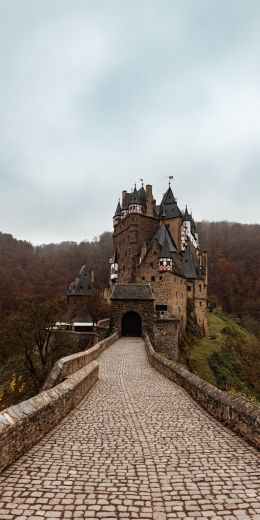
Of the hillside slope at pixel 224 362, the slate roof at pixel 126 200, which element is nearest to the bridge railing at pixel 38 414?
the hillside slope at pixel 224 362

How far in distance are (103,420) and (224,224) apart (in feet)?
337

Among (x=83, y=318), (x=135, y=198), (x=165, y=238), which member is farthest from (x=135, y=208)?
(x=83, y=318)

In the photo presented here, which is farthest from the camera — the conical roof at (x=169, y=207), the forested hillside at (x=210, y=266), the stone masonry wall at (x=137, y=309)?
the forested hillside at (x=210, y=266)

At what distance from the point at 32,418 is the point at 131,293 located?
2484cm

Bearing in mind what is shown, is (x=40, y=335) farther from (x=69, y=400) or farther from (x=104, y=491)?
→ (x=104, y=491)

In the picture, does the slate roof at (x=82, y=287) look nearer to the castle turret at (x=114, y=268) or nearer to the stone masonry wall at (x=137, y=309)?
the castle turret at (x=114, y=268)

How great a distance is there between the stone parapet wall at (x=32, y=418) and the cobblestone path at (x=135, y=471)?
0.16 metres

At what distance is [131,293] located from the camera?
1221 inches

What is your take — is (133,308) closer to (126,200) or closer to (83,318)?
(83,318)

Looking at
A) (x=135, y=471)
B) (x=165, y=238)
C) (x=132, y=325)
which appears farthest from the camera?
(x=165, y=238)

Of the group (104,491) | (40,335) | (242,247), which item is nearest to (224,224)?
(242,247)

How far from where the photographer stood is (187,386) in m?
11.7

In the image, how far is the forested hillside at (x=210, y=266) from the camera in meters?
69.2

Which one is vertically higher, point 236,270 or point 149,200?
point 149,200
